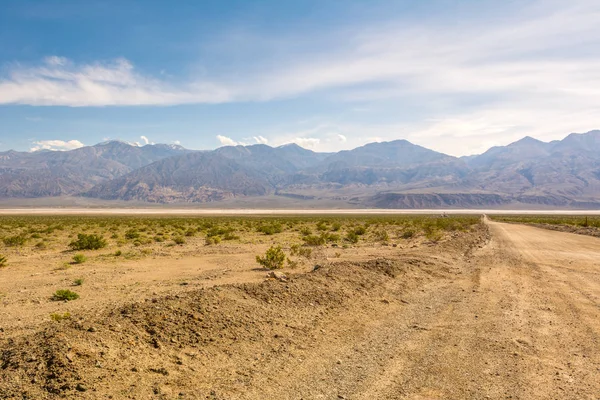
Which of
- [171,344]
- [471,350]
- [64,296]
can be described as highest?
[171,344]

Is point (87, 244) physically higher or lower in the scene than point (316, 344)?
higher

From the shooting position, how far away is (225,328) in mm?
7996

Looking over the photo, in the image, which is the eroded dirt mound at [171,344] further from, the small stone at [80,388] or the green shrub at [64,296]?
the green shrub at [64,296]

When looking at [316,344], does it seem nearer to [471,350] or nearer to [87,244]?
[471,350]

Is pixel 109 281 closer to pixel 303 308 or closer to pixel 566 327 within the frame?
pixel 303 308

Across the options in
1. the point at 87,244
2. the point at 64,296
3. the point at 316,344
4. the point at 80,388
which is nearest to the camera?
A: the point at 80,388

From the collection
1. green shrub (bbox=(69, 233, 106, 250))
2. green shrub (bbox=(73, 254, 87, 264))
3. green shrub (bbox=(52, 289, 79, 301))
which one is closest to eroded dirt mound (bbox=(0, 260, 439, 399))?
green shrub (bbox=(52, 289, 79, 301))

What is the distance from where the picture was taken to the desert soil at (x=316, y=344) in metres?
5.81

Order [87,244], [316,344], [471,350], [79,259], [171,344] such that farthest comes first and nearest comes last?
[87,244]
[79,259]
[316,344]
[471,350]
[171,344]

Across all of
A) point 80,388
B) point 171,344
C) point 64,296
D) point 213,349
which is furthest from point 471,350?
point 64,296

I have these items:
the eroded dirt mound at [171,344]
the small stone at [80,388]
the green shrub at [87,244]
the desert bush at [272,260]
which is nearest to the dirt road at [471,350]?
the eroded dirt mound at [171,344]

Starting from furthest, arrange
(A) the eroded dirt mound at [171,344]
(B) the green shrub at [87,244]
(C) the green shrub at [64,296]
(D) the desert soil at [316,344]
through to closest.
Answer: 1. (B) the green shrub at [87,244]
2. (C) the green shrub at [64,296]
3. (D) the desert soil at [316,344]
4. (A) the eroded dirt mound at [171,344]

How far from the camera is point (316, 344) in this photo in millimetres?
7812

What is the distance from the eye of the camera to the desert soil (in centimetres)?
581
